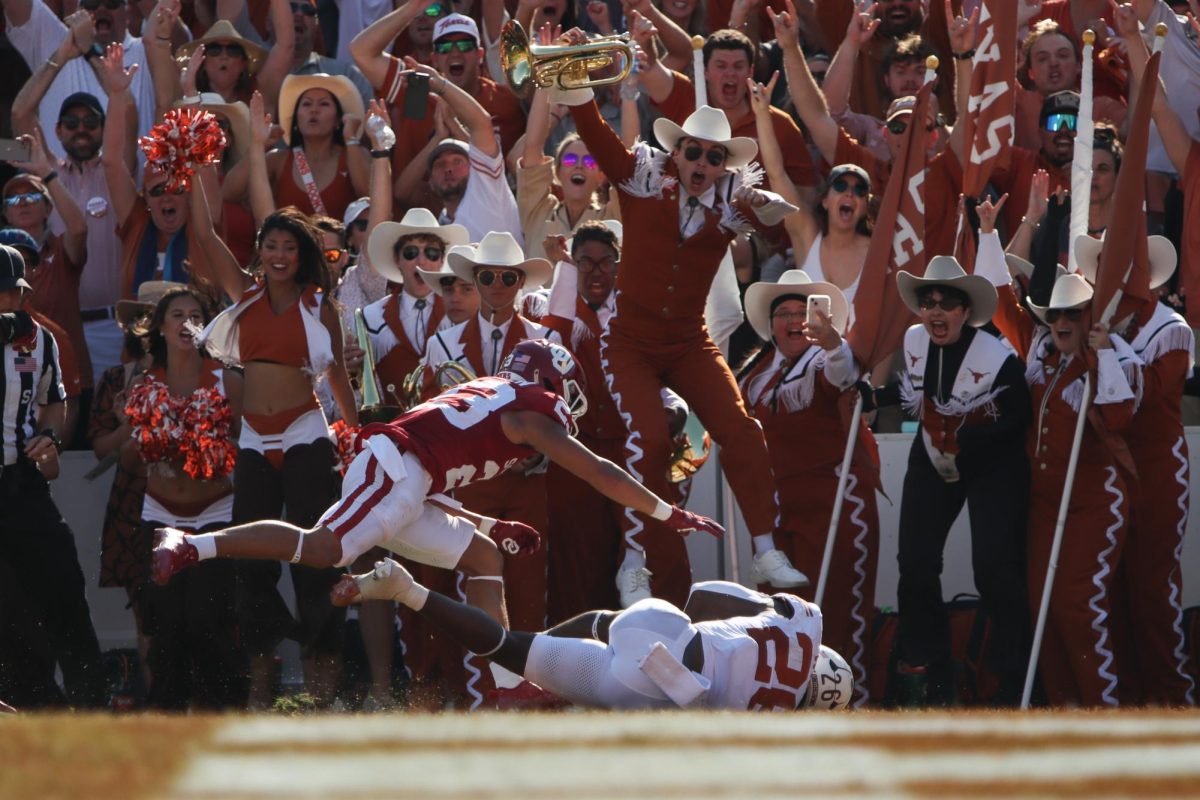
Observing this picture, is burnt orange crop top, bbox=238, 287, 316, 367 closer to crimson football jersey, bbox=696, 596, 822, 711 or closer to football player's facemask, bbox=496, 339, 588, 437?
football player's facemask, bbox=496, 339, 588, 437

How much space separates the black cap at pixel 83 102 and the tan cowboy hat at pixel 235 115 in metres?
0.46

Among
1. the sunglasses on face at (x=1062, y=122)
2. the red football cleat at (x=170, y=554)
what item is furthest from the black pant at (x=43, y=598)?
the sunglasses on face at (x=1062, y=122)

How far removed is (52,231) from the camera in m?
10.4

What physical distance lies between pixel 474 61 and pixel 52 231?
8.47ft

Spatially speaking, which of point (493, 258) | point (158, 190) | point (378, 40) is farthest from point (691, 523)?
point (378, 40)

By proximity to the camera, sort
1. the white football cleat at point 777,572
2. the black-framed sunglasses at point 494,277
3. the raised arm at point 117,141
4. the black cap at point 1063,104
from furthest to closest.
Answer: the raised arm at point 117,141 → the black cap at point 1063,104 → the black-framed sunglasses at point 494,277 → the white football cleat at point 777,572

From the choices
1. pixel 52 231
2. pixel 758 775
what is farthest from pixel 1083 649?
pixel 52 231

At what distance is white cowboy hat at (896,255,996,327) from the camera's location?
827 cm

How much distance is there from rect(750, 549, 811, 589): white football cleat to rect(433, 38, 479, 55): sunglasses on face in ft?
12.7

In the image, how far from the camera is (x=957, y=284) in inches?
327

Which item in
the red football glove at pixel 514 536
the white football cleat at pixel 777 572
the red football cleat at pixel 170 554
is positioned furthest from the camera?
the white football cleat at pixel 777 572

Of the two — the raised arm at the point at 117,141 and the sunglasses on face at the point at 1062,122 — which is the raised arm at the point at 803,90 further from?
the raised arm at the point at 117,141

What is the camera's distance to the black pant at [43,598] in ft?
27.6

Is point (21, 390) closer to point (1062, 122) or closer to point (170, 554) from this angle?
point (170, 554)
